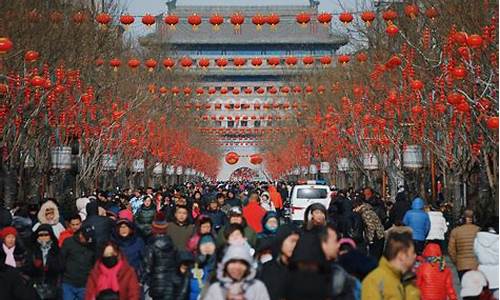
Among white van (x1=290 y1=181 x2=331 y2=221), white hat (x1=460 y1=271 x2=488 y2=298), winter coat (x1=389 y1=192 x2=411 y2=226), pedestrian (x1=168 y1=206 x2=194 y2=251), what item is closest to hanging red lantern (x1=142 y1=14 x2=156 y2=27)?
white van (x1=290 y1=181 x2=331 y2=221)

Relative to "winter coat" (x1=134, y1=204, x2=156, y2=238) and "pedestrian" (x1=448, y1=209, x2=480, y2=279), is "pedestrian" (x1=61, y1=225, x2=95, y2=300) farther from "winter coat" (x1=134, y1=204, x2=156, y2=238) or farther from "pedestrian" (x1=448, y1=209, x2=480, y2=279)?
"winter coat" (x1=134, y1=204, x2=156, y2=238)

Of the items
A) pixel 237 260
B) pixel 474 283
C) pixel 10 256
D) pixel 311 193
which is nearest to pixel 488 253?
pixel 474 283

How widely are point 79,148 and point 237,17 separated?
37.5 feet

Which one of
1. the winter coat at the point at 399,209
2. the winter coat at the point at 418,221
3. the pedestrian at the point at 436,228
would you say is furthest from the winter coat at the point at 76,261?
the winter coat at the point at 399,209

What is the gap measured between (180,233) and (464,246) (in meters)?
3.45

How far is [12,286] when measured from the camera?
1042 centimetres

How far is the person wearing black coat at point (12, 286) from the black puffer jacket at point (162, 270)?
98.5 inches

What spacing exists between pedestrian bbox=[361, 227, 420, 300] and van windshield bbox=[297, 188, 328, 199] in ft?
86.0

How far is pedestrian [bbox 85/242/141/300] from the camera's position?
11719mm

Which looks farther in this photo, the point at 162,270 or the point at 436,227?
the point at 436,227

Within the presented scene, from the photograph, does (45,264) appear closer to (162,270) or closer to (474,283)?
(162,270)

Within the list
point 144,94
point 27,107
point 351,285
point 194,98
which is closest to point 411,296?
point 351,285

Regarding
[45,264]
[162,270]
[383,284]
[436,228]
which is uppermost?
[436,228]

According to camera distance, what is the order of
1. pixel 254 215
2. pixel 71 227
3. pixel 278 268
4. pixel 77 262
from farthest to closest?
pixel 254 215 < pixel 71 227 < pixel 77 262 < pixel 278 268
